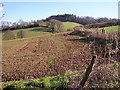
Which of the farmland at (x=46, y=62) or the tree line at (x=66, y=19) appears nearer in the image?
the farmland at (x=46, y=62)

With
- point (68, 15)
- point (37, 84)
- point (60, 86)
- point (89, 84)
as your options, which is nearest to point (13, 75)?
point (37, 84)

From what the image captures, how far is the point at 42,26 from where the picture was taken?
74.2m

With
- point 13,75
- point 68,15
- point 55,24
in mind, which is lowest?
point 13,75

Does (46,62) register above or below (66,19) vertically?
below

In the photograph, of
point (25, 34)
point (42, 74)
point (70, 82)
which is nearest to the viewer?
point (70, 82)

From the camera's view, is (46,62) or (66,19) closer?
(46,62)

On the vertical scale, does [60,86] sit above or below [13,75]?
above

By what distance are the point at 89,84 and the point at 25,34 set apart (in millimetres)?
58947

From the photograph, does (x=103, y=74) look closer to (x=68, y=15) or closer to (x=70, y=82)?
(x=70, y=82)

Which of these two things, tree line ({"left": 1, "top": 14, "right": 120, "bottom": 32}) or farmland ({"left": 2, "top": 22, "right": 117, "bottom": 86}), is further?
tree line ({"left": 1, "top": 14, "right": 120, "bottom": 32})

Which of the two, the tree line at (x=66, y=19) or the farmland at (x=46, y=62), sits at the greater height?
the tree line at (x=66, y=19)

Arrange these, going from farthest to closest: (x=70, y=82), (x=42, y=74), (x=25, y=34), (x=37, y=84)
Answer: (x=25, y=34)
(x=42, y=74)
(x=37, y=84)
(x=70, y=82)

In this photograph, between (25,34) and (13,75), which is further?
(25,34)

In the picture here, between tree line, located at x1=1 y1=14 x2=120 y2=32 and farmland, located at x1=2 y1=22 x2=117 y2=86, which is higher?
tree line, located at x1=1 y1=14 x2=120 y2=32
